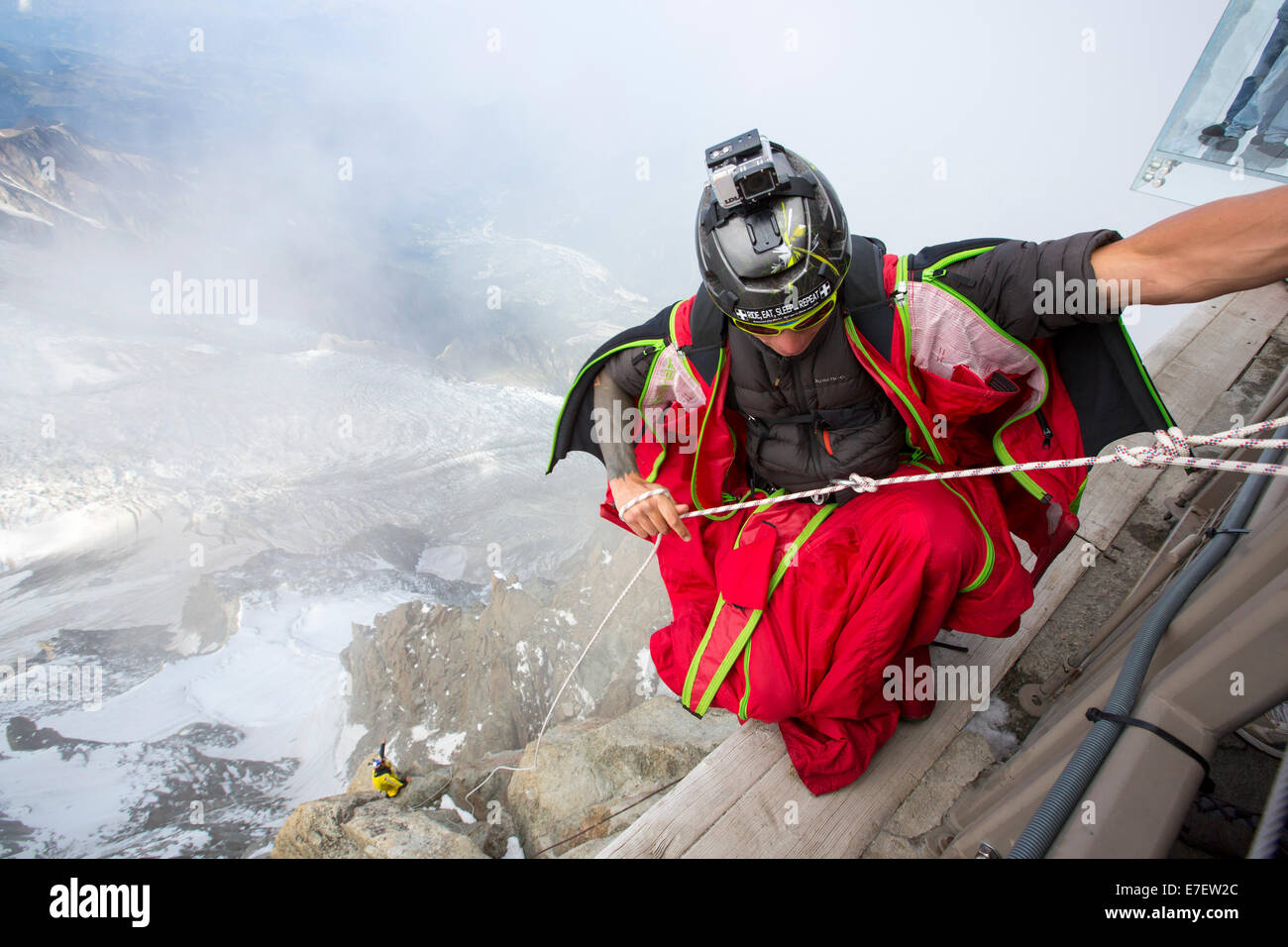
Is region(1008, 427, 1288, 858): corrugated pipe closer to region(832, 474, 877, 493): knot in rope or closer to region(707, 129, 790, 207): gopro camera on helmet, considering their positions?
region(832, 474, 877, 493): knot in rope

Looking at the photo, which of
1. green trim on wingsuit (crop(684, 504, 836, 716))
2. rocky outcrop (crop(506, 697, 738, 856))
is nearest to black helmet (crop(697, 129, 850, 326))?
green trim on wingsuit (crop(684, 504, 836, 716))

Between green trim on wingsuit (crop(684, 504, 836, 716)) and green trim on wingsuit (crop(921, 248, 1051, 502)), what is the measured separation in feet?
2.02

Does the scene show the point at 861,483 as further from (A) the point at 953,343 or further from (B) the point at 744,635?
(B) the point at 744,635

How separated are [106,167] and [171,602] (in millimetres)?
42521

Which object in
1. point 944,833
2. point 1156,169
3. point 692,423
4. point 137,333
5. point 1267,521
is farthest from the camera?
point 137,333

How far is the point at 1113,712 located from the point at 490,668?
513 inches

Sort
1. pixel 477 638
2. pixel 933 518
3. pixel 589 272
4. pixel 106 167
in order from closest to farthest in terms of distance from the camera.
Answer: pixel 933 518, pixel 477 638, pixel 106 167, pixel 589 272

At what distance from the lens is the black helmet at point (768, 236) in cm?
162

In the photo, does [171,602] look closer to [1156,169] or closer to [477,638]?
[477,638]

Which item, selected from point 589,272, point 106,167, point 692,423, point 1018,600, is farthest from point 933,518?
point 589,272

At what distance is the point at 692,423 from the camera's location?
2.19 m

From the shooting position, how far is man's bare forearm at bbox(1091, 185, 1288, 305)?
3.72ft

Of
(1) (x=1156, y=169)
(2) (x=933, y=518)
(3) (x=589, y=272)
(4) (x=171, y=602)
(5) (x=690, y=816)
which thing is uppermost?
(3) (x=589, y=272)

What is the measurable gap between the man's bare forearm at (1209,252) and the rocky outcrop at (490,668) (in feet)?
31.5
